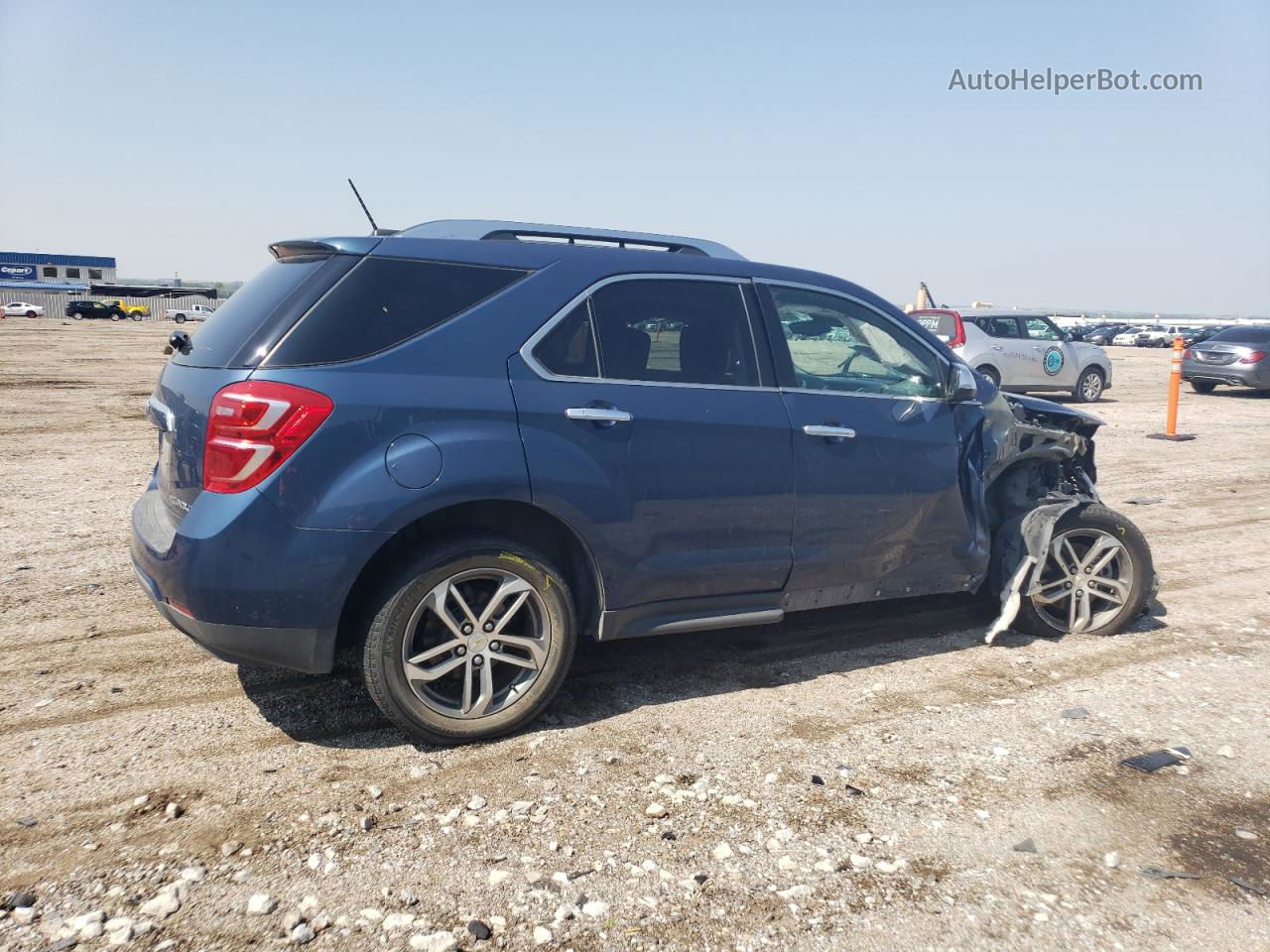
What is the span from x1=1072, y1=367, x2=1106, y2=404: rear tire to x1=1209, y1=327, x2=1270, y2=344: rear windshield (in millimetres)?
3768

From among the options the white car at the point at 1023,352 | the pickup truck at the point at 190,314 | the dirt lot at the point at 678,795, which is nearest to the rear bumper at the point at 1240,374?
the white car at the point at 1023,352

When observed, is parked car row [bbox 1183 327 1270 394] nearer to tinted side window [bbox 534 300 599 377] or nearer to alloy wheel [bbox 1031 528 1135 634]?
alloy wheel [bbox 1031 528 1135 634]

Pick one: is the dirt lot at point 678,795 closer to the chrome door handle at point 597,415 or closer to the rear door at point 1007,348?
the chrome door handle at point 597,415

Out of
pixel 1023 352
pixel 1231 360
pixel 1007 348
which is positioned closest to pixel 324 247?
pixel 1007 348

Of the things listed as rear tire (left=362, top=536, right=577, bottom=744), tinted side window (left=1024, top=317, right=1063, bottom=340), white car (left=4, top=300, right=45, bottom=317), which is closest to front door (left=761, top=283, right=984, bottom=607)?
rear tire (left=362, top=536, right=577, bottom=744)

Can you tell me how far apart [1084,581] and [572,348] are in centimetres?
318

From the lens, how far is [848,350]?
185 inches

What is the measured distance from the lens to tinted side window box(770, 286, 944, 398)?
445cm

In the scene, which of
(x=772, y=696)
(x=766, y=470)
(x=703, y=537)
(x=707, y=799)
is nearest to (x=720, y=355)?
(x=766, y=470)

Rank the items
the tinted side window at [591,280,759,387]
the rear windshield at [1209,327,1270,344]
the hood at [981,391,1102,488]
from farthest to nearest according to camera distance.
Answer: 1. the rear windshield at [1209,327,1270,344]
2. the hood at [981,391,1102,488]
3. the tinted side window at [591,280,759,387]

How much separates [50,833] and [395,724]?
1.13 m

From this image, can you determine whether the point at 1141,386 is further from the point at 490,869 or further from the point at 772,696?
the point at 490,869

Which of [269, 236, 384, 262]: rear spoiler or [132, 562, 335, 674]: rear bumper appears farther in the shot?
[269, 236, 384, 262]: rear spoiler

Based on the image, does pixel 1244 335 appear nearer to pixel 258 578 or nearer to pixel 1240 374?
pixel 1240 374
